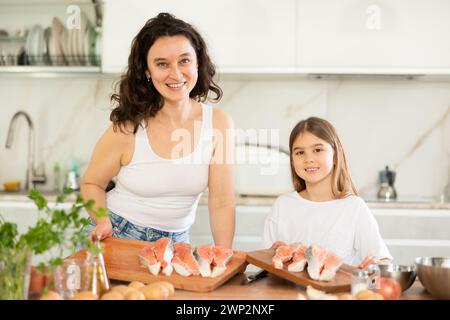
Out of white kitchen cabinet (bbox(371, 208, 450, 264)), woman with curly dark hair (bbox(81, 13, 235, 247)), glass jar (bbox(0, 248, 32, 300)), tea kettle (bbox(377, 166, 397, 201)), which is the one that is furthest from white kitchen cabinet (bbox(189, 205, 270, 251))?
glass jar (bbox(0, 248, 32, 300))

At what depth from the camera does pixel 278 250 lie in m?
1.53

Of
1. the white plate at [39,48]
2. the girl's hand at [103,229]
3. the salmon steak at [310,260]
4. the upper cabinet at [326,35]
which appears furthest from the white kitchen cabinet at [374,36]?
the salmon steak at [310,260]

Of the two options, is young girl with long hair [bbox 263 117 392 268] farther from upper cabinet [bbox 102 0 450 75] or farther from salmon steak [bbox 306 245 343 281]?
upper cabinet [bbox 102 0 450 75]

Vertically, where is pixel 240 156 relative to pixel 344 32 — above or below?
below

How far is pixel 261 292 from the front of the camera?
1.37 metres

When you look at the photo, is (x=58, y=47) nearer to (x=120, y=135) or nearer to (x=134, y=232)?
(x=120, y=135)

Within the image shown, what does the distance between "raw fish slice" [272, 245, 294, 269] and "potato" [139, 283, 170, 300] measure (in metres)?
0.30

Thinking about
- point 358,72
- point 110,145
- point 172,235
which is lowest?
point 172,235

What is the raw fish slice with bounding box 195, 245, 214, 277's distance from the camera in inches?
56.2

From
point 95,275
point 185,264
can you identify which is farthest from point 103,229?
point 95,275

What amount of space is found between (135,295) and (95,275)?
13 cm

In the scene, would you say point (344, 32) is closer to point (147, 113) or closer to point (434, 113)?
point (434, 113)
